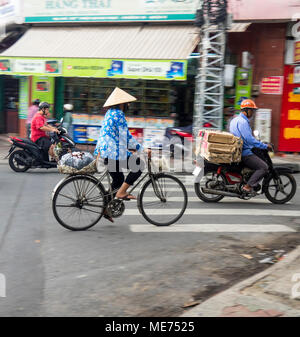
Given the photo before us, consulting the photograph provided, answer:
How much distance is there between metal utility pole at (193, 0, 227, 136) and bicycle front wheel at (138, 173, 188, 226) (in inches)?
266

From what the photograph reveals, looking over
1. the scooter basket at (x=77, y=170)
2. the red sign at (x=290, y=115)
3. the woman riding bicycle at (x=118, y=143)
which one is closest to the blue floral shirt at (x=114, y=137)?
the woman riding bicycle at (x=118, y=143)

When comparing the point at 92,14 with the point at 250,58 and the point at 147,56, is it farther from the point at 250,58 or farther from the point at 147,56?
the point at 250,58

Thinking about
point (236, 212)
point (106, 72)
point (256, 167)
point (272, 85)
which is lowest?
point (236, 212)

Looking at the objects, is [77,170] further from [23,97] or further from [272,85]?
[23,97]

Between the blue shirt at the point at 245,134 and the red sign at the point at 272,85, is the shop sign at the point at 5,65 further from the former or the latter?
the blue shirt at the point at 245,134

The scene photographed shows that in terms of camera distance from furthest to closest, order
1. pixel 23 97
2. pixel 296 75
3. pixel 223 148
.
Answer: pixel 23 97, pixel 296 75, pixel 223 148

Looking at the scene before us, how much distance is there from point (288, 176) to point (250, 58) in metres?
7.27

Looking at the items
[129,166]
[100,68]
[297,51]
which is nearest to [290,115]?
[297,51]

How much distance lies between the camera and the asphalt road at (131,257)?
389cm

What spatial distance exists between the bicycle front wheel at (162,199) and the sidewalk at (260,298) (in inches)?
73.8

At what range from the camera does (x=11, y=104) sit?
18.5m

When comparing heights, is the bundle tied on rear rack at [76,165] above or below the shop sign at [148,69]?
below

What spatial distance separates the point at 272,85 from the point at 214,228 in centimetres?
891

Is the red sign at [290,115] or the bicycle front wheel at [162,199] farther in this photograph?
the red sign at [290,115]
